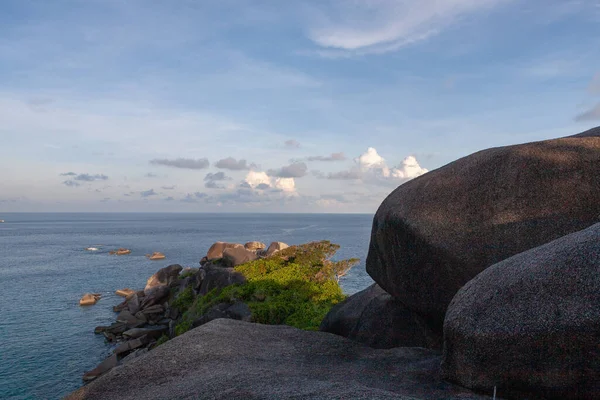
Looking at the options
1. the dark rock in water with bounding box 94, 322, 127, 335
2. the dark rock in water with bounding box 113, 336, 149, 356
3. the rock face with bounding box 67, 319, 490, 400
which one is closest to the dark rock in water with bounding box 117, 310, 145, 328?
the dark rock in water with bounding box 94, 322, 127, 335

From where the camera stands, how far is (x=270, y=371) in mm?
9055

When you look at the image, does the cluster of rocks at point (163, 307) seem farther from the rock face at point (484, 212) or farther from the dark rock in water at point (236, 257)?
the rock face at point (484, 212)

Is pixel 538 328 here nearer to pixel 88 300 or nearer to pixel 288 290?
pixel 288 290

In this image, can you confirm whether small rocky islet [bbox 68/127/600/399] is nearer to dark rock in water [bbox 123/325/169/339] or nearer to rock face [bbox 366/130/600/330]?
rock face [bbox 366/130/600/330]

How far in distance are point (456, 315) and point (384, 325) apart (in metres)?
5.13

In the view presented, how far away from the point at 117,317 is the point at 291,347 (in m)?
33.6

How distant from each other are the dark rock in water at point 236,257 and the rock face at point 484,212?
26.2 metres

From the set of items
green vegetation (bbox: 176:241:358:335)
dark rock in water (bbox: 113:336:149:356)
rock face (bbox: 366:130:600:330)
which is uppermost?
rock face (bbox: 366:130:600:330)

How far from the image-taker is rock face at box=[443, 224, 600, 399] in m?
7.08

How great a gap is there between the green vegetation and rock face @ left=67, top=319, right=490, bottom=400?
9555 mm

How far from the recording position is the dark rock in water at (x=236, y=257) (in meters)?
37.3

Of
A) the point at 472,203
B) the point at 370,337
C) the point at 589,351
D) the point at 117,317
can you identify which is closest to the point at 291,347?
the point at 370,337

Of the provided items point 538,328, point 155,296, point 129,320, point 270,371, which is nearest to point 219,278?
point 129,320

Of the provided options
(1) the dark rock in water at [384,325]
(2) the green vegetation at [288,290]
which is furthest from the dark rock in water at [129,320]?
(1) the dark rock in water at [384,325]
